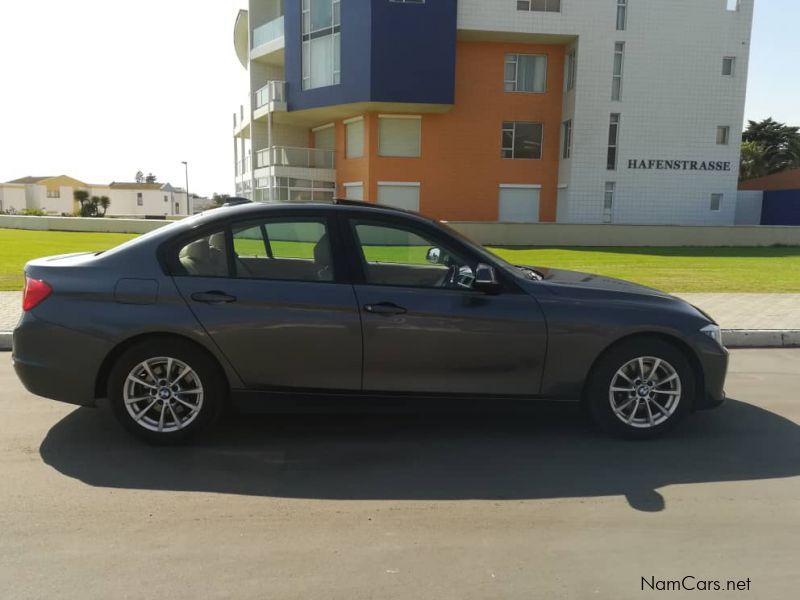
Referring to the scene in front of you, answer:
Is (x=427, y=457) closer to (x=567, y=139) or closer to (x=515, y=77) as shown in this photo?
(x=567, y=139)

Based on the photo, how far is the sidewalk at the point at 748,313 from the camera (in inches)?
306

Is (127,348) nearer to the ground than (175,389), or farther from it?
farther from it

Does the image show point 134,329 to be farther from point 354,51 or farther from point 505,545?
point 354,51

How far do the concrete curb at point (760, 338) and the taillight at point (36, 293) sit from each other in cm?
728

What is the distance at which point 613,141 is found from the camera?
29422mm

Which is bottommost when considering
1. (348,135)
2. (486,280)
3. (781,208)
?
(486,280)

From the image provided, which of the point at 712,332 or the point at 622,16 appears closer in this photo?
the point at 712,332

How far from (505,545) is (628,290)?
7.47 feet

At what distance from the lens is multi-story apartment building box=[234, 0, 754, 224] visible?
92.0 ft

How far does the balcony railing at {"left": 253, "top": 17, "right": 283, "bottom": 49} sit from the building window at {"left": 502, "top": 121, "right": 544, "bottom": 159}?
1249cm

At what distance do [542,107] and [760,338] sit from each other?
24447mm

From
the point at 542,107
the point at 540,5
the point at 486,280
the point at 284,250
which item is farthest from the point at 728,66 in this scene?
the point at 284,250

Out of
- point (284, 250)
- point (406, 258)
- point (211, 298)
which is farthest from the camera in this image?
point (406, 258)

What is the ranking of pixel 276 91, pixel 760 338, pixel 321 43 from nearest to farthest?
pixel 760 338 < pixel 321 43 < pixel 276 91
